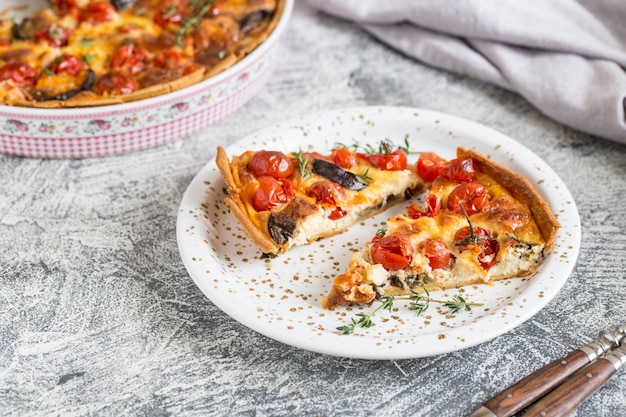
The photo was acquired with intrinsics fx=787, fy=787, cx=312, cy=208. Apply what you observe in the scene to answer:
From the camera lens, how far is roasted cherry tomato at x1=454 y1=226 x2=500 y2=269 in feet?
10.4

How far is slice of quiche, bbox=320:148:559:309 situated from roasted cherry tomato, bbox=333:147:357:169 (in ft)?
1.18

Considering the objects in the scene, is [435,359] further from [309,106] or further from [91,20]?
[91,20]

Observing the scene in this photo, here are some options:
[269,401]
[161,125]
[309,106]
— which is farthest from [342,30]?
[269,401]

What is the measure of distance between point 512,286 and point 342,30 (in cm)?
245

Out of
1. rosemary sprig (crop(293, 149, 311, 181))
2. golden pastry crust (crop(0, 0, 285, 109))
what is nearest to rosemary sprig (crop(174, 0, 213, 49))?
golden pastry crust (crop(0, 0, 285, 109))

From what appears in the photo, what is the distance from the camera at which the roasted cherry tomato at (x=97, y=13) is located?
4441mm

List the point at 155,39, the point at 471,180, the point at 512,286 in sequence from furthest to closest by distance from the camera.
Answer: the point at 155,39 → the point at 471,180 → the point at 512,286

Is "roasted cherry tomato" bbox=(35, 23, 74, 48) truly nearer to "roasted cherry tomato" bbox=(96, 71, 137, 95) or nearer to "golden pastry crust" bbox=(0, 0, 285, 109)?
"golden pastry crust" bbox=(0, 0, 285, 109)

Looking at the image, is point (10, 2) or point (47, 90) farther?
point (10, 2)

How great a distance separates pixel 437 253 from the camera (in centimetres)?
311

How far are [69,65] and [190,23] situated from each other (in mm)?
739

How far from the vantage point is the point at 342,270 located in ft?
10.9

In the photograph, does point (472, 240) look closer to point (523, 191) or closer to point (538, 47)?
point (523, 191)

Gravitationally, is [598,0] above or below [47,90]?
above
